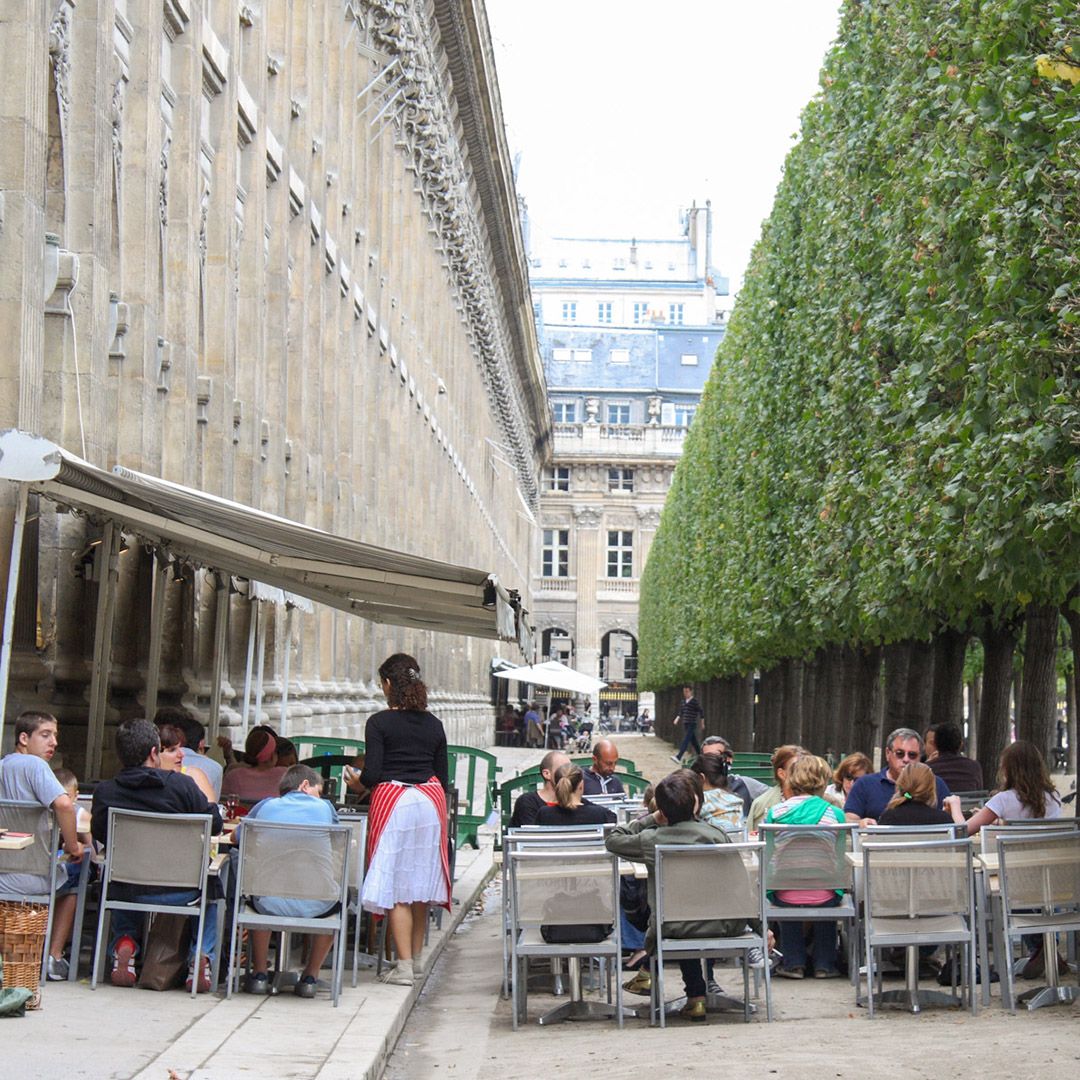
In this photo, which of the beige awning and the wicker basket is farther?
the beige awning

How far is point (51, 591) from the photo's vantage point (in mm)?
11586

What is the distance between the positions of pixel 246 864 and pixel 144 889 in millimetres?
492

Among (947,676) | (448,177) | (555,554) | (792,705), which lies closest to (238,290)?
(947,676)

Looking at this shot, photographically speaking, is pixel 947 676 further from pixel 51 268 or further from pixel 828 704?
pixel 51 268

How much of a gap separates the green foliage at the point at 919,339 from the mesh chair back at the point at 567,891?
3.40 m

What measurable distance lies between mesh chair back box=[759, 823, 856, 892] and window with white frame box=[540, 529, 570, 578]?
76250mm

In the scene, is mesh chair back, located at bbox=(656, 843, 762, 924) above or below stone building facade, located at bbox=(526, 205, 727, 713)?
below

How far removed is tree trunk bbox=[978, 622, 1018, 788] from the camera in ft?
55.5

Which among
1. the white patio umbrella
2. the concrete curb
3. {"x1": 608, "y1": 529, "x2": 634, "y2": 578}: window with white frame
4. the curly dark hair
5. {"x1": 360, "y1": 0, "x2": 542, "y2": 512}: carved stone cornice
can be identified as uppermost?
{"x1": 360, "y1": 0, "x2": 542, "y2": 512}: carved stone cornice

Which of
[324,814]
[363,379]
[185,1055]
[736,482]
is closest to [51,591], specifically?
[324,814]

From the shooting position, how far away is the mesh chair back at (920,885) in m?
8.55

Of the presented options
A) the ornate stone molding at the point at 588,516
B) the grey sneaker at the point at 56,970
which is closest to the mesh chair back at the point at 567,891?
Result: the grey sneaker at the point at 56,970

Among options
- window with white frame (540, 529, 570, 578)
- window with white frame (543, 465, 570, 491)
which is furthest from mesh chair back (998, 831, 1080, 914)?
window with white frame (543, 465, 570, 491)

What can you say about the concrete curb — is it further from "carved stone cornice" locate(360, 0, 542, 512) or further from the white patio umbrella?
the white patio umbrella
